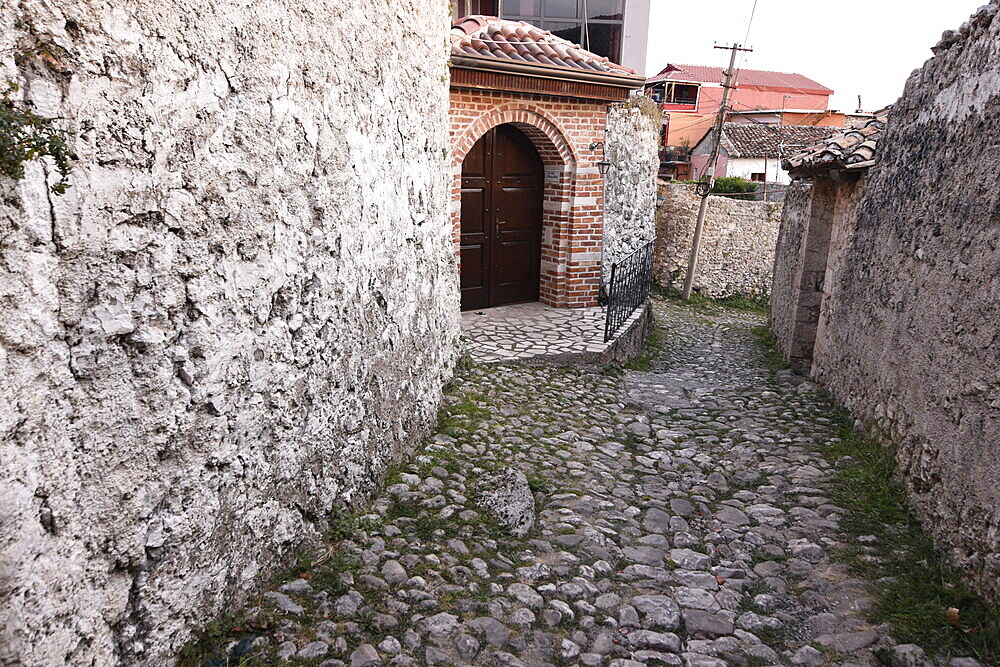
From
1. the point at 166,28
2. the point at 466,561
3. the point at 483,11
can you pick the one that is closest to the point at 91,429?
the point at 166,28

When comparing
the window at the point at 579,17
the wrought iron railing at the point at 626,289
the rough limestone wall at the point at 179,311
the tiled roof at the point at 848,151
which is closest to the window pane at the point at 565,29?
the window at the point at 579,17

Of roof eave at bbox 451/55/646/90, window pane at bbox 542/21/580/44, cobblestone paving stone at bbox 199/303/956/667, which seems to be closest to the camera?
cobblestone paving stone at bbox 199/303/956/667

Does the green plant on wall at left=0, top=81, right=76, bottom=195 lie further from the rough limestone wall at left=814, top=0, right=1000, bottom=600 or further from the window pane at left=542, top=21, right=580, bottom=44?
the window pane at left=542, top=21, right=580, bottom=44

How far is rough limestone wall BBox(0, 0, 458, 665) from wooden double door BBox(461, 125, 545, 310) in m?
4.93

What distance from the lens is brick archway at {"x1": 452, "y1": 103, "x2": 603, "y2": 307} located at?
9.12 m

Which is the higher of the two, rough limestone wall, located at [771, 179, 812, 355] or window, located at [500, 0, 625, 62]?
window, located at [500, 0, 625, 62]

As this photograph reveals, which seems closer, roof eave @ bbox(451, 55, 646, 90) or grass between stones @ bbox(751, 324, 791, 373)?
roof eave @ bbox(451, 55, 646, 90)

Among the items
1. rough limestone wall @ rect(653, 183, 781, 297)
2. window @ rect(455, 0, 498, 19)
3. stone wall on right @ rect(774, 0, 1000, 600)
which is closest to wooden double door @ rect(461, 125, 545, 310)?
stone wall on right @ rect(774, 0, 1000, 600)

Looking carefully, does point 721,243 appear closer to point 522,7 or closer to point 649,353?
point 522,7

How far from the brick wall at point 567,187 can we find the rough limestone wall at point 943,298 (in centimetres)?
408

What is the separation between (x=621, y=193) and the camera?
11.0 metres

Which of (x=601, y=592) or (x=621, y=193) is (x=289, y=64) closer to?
(x=601, y=592)

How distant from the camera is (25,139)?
1843 mm

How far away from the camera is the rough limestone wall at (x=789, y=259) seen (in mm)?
8617
